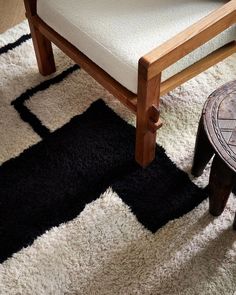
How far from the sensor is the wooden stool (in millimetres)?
1062

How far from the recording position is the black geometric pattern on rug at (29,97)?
5.11ft

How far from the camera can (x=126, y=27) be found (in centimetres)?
127

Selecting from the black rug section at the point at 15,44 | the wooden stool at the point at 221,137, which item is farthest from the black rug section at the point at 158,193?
the black rug section at the point at 15,44

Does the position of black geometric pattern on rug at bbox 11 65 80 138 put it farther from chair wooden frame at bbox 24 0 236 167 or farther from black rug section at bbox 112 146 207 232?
black rug section at bbox 112 146 207 232

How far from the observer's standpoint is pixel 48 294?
3.89ft

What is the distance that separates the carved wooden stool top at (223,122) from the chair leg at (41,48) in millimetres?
721

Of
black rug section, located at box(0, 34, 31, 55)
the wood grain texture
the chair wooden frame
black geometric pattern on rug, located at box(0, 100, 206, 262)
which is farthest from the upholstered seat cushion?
the wood grain texture

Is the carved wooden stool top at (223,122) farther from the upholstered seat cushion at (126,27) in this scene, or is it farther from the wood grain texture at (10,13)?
the wood grain texture at (10,13)

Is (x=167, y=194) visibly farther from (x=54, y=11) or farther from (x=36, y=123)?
(x=54, y=11)

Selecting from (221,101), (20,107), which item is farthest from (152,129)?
→ (20,107)

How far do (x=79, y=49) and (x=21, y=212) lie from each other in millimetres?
Answer: 551

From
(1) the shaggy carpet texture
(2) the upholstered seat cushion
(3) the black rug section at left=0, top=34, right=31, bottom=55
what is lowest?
(1) the shaggy carpet texture

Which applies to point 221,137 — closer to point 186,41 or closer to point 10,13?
point 186,41

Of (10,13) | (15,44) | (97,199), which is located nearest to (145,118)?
(97,199)
